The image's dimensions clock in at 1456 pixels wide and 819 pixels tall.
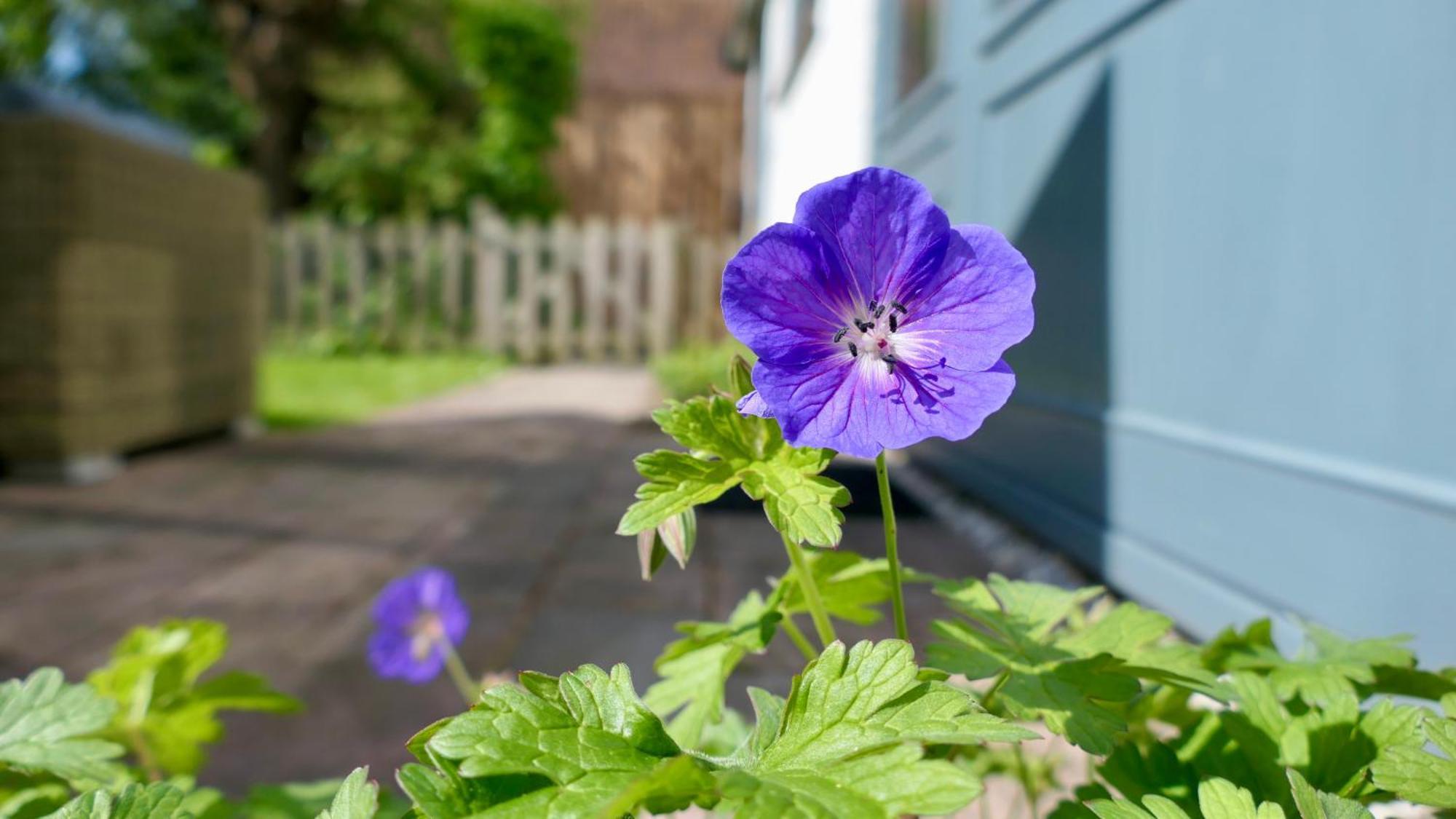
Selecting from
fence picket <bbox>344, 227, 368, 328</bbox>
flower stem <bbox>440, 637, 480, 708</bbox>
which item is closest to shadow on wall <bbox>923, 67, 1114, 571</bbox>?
flower stem <bbox>440, 637, 480, 708</bbox>

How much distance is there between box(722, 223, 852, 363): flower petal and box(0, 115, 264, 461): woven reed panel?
3257 millimetres

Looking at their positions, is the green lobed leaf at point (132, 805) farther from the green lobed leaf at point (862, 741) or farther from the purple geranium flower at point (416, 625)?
the purple geranium flower at point (416, 625)

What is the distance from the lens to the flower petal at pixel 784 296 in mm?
492

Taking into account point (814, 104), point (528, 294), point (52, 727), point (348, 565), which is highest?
point (814, 104)

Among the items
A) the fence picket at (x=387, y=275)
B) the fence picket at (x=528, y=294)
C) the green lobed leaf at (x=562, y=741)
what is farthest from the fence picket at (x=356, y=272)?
the green lobed leaf at (x=562, y=741)

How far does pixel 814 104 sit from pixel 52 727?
590 cm

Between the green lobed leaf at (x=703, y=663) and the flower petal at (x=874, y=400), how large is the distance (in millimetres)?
149

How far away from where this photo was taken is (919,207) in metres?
0.51

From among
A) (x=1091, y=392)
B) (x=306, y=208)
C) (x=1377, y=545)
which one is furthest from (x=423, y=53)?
(x=1377, y=545)

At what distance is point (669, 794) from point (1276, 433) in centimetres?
149

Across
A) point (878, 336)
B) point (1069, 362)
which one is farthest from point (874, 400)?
point (1069, 362)

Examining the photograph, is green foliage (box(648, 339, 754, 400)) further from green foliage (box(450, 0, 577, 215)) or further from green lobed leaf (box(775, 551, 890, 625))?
green foliage (box(450, 0, 577, 215))

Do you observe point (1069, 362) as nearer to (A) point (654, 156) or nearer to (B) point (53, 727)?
(B) point (53, 727)

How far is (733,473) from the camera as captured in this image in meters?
0.52
